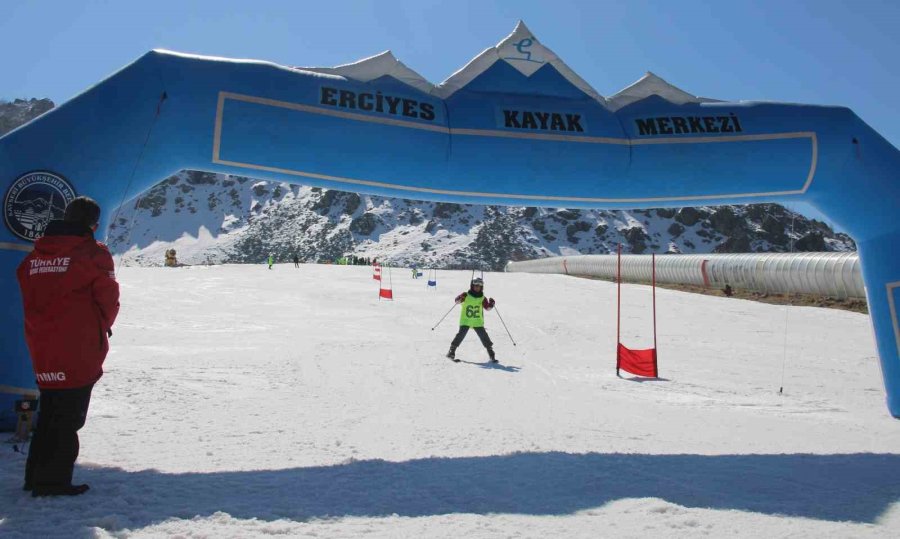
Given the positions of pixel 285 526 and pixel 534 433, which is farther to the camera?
pixel 534 433

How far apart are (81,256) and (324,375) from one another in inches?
193

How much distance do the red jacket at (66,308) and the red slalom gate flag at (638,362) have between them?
318 inches

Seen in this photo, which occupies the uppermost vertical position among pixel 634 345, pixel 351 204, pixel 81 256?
pixel 351 204

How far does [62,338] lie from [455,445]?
289cm

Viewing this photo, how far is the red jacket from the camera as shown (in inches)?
127

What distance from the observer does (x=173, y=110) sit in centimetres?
490

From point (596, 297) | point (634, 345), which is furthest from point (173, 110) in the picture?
point (596, 297)

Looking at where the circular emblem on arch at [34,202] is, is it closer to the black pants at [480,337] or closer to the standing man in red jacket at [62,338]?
the standing man in red jacket at [62,338]

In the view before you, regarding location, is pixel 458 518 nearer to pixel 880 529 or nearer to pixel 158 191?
pixel 880 529

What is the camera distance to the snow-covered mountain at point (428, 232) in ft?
431

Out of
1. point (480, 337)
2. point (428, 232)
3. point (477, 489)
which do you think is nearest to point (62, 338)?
point (477, 489)

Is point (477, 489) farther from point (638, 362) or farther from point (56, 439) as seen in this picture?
point (638, 362)

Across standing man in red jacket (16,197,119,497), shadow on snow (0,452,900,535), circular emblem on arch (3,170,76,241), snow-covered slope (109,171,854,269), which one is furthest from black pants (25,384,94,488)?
snow-covered slope (109,171,854,269)

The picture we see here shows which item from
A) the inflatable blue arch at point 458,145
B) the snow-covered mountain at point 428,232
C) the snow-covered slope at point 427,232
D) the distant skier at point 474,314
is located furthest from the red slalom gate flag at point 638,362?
the snow-covered mountain at point 428,232
